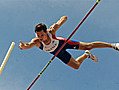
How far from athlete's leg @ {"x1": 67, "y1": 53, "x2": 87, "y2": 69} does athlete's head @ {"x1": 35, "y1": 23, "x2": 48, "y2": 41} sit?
90.3 inches

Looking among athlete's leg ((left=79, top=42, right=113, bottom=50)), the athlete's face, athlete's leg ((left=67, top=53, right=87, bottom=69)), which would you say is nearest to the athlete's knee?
athlete's leg ((left=79, top=42, right=113, bottom=50))

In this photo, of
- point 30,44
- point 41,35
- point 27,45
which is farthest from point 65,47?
point 27,45

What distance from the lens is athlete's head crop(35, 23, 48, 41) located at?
16.1 meters

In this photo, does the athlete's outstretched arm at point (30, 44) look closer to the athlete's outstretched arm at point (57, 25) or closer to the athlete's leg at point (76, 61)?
the athlete's outstretched arm at point (57, 25)

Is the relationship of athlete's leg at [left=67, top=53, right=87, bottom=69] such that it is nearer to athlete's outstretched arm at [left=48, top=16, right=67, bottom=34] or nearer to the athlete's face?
athlete's outstretched arm at [left=48, top=16, right=67, bottom=34]

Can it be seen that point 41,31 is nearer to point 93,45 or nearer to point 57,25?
point 57,25

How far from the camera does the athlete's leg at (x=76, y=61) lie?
17.9 metres

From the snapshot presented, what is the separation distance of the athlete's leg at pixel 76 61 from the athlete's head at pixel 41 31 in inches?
90.3

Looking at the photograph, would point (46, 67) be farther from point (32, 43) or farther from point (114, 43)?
point (114, 43)

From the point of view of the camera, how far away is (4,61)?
15992mm

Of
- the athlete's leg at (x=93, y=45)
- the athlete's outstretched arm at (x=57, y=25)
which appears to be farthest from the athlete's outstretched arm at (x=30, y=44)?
the athlete's leg at (x=93, y=45)

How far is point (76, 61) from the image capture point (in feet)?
59.8

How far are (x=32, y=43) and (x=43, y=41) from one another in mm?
617

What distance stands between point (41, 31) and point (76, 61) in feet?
10.1
